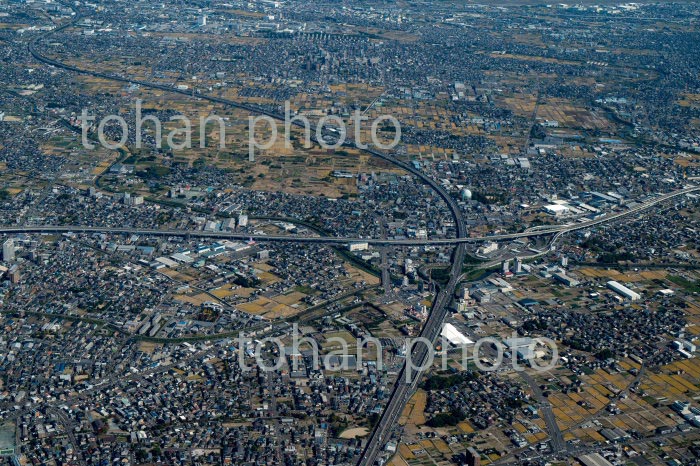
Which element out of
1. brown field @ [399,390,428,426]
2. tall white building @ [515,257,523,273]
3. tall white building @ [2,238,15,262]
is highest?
tall white building @ [515,257,523,273]

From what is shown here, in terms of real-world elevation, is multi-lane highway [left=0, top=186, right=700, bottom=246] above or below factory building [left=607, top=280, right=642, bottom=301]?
below

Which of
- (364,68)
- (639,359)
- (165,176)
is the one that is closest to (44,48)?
(364,68)

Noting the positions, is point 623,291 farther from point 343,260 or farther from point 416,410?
point 416,410

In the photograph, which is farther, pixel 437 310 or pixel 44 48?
pixel 44 48

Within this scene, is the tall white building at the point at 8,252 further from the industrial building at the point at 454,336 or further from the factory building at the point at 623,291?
the factory building at the point at 623,291

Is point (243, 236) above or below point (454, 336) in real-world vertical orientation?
below

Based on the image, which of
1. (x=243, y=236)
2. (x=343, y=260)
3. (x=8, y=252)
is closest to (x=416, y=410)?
(x=343, y=260)

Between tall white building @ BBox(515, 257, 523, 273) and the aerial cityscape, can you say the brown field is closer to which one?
the aerial cityscape

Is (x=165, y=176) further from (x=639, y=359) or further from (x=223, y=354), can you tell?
(x=639, y=359)

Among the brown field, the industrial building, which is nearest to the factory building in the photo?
the industrial building
